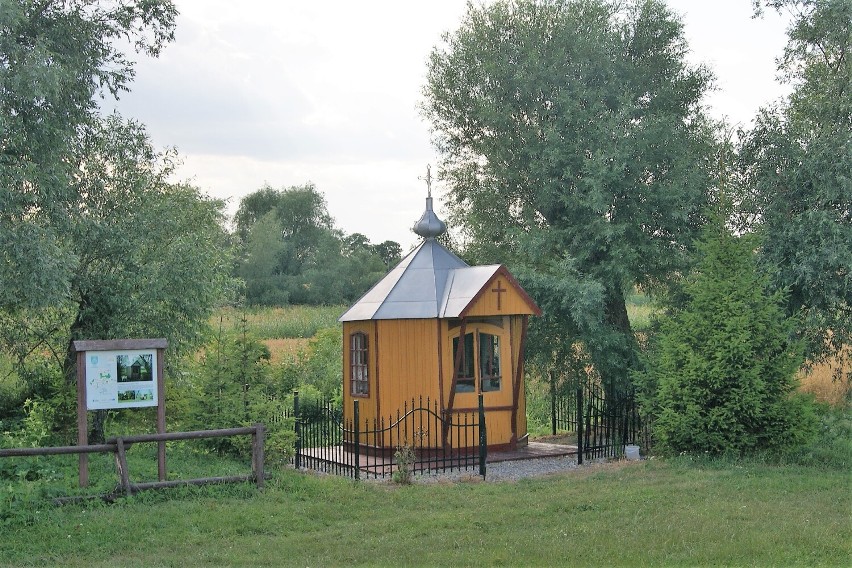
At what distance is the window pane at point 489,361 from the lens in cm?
1628

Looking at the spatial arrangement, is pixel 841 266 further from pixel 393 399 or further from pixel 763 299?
pixel 393 399

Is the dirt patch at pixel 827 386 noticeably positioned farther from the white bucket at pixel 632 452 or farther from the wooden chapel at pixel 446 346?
the wooden chapel at pixel 446 346

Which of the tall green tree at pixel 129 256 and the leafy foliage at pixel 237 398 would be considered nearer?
the leafy foliage at pixel 237 398

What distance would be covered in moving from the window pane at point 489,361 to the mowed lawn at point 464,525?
3.57 metres

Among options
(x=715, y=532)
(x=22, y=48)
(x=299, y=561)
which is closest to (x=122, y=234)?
(x=22, y=48)

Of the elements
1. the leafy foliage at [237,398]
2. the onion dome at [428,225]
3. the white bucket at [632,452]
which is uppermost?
the onion dome at [428,225]

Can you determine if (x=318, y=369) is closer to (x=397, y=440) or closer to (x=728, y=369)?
(x=397, y=440)

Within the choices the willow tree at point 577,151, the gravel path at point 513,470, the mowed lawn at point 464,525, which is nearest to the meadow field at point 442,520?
the mowed lawn at point 464,525

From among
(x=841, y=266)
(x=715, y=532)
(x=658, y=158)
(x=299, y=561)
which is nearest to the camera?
(x=299, y=561)

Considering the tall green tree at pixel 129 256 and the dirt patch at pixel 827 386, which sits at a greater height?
the tall green tree at pixel 129 256

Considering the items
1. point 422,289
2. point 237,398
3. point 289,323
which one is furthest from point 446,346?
point 289,323

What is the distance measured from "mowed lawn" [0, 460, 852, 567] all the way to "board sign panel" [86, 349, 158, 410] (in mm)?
1538

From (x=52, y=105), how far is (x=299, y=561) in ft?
29.5

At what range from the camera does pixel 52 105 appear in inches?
549
